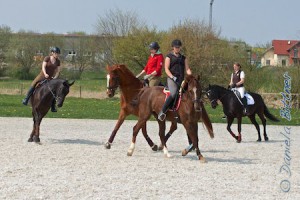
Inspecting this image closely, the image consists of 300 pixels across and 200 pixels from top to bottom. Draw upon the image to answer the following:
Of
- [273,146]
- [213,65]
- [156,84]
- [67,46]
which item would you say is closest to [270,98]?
[213,65]

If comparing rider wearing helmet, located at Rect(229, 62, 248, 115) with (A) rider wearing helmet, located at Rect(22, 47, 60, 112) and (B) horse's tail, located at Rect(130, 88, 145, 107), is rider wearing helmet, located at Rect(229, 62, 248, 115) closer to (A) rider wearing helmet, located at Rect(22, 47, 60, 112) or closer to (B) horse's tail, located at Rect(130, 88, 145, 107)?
(B) horse's tail, located at Rect(130, 88, 145, 107)

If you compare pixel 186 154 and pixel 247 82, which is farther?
pixel 247 82

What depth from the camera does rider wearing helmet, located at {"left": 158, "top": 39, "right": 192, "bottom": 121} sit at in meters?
12.7

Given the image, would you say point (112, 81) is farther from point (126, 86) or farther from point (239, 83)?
point (239, 83)

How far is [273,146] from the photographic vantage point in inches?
640

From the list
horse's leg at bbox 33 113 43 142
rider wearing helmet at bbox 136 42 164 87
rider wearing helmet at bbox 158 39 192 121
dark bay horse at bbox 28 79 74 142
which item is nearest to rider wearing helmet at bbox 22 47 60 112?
dark bay horse at bbox 28 79 74 142

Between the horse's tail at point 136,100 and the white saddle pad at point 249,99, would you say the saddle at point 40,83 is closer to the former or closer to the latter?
the horse's tail at point 136,100

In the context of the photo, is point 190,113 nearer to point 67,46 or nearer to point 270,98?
point 270,98

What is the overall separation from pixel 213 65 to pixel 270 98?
5.49 metres

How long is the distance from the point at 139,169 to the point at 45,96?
17.3ft

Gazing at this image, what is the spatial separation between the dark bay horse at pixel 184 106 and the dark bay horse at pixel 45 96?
8.03 ft

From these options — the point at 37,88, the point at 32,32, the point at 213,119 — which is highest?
the point at 32,32

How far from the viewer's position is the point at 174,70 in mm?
13039

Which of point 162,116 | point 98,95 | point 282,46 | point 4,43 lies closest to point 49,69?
point 162,116
